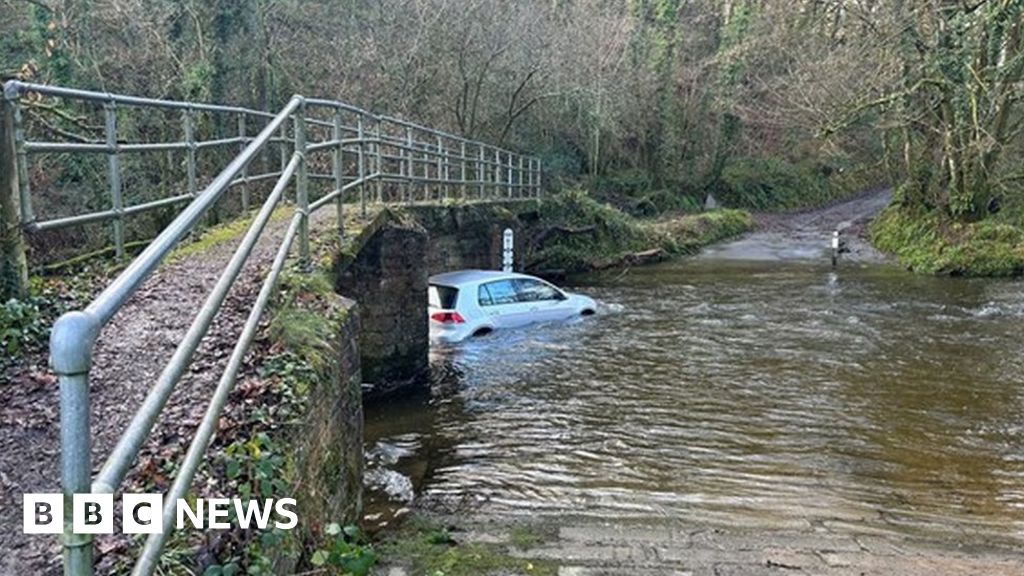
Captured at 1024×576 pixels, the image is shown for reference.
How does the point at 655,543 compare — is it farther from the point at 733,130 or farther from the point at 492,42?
the point at 733,130

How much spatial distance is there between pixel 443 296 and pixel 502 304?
1178 mm

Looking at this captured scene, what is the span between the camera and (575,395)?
10.2m

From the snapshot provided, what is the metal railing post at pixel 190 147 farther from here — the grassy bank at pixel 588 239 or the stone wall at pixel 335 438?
the grassy bank at pixel 588 239

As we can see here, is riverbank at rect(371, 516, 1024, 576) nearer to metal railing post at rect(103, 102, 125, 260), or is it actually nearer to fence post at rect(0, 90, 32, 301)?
fence post at rect(0, 90, 32, 301)

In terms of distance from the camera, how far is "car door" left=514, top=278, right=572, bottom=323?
14.3 m

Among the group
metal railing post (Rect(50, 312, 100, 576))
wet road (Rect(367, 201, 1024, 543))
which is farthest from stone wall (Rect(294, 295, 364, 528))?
metal railing post (Rect(50, 312, 100, 576))

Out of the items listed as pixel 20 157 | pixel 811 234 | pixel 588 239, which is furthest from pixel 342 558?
pixel 811 234

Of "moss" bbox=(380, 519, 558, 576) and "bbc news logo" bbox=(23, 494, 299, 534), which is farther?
"moss" bbox=(380, 519, 558, 576)

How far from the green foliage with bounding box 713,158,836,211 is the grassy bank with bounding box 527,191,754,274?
14326 millimetres

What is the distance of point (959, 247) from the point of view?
21.8m

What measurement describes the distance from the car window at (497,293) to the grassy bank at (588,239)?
25.3 ft

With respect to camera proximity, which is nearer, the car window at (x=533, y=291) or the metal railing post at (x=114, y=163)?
the metal railing post at (x=114, y=163)

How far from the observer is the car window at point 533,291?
47.1ft

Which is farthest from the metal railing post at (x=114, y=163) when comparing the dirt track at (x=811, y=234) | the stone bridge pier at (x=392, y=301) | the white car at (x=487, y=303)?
the dirt track at (x=811, y=234)
